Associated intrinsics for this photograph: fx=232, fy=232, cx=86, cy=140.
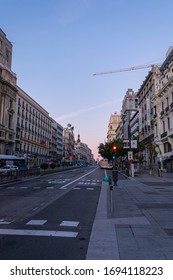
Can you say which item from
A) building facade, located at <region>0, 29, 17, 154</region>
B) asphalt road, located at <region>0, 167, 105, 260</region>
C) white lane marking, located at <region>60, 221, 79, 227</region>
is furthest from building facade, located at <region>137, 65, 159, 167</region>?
white lane marking, located at <region>60, 221, 79, 227</region>

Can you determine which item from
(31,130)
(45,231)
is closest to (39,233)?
(45,231)

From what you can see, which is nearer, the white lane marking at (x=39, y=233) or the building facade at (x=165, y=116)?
the white lane marking at (x=39, y=233)

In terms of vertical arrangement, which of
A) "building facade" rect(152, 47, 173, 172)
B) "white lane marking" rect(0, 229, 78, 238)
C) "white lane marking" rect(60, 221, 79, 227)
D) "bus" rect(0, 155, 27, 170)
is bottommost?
"white lane marking" rect(60, 221, 79, 227)

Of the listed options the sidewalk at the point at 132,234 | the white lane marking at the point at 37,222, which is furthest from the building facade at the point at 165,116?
the white lane marking at the point at 37,222

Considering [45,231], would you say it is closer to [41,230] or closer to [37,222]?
[41,230]

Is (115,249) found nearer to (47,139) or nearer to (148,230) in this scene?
(148,230)

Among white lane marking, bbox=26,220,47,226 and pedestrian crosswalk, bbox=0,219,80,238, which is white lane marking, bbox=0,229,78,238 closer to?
pedestrian crosswalk, bbox=0,219,80,238

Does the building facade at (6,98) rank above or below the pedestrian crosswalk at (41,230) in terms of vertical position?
above

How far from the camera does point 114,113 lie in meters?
184

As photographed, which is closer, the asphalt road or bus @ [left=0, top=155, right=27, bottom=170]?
the asphalt road

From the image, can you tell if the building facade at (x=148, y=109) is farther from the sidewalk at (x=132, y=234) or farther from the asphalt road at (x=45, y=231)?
the asphalt road at (x=45, y=231)

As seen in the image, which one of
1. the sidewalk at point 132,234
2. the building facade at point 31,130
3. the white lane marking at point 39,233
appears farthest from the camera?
the building facade at point 31,130
